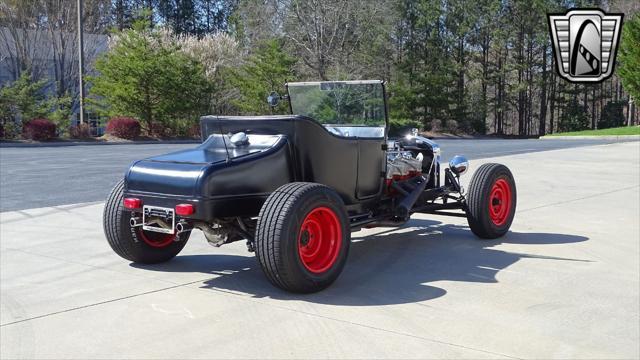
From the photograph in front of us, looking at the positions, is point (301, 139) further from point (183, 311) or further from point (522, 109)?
point (522, 109)

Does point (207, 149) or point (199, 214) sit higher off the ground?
point (207, 149)

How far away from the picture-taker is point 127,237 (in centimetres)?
582

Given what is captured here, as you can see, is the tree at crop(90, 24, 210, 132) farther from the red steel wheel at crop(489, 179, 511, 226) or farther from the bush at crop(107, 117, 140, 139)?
the red steel wheel at crop(489, 179, 511, 226)

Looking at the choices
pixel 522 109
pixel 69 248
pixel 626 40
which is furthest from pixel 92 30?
pixel 69 248

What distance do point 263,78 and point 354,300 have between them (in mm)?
32909

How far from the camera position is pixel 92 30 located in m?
43.3

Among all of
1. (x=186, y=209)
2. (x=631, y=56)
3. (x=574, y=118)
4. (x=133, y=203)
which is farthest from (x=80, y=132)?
(x=574, y=118)

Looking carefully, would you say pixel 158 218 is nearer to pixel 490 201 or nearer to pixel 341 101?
pixel 341 101

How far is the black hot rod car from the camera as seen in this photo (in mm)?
5000

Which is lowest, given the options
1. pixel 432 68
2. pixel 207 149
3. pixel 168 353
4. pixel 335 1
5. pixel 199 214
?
pixel 168 353

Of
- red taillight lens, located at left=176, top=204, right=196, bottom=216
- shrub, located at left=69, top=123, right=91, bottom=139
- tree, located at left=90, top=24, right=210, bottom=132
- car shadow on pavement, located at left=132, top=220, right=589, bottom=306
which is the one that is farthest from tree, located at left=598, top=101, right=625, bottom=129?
red taillight lens, located at left=176, top=204, right=196, bottom=216

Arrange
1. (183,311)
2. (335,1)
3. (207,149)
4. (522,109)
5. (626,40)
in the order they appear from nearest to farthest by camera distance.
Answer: (183,311)
(207,149)
(626,40)
(335,1)
(522,109)

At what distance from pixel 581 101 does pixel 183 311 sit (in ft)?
204

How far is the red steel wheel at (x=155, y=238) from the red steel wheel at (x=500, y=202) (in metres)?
3.30
